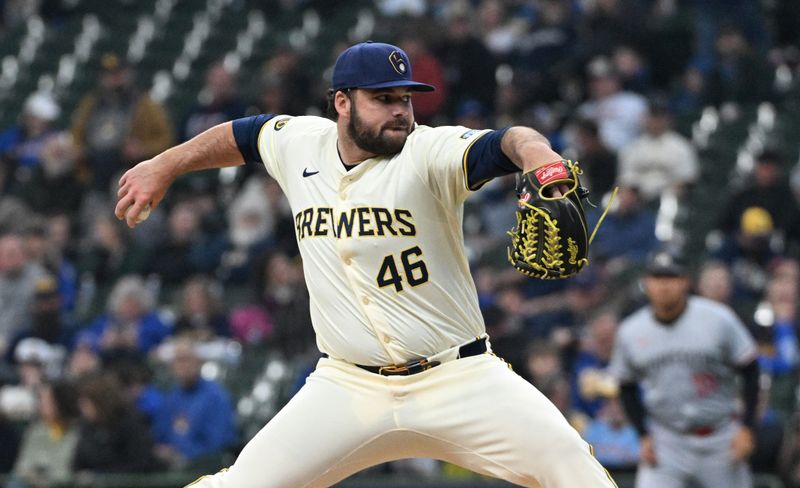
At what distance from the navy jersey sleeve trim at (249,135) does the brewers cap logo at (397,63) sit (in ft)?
2.70

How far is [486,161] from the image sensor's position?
5047 mm

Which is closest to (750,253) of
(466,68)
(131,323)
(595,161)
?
(595,161)

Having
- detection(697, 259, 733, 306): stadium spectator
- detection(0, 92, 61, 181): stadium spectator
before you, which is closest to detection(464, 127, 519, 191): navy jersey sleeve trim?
detection(697, 259, 733, 306): stadium spectator

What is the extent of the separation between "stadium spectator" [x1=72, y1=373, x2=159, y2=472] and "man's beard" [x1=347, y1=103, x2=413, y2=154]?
5737mm

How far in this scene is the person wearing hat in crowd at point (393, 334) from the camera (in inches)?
212

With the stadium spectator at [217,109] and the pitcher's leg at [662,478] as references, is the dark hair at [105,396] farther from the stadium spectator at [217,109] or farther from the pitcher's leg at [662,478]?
the stadium spectator at [217,109]

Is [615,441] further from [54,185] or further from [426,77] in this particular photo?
[54,185]

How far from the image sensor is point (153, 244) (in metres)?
14.5

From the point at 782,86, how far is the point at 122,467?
25.6ft

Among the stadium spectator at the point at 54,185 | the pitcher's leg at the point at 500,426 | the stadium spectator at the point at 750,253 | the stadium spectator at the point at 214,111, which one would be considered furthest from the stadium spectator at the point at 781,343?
the stadium spectator at the point at 54,185

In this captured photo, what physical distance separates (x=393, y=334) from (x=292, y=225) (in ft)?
26.6

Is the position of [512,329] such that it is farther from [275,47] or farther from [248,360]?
[275,47]

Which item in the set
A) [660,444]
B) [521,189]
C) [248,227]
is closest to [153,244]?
[248,227]

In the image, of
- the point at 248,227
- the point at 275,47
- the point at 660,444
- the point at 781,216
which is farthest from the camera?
the point at 275,47
